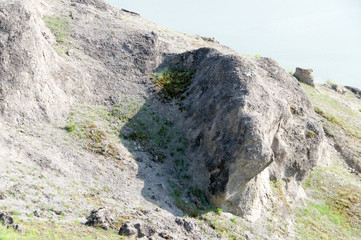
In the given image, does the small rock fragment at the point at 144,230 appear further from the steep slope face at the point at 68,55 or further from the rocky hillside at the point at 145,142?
the steep slope face at the point at 68,55

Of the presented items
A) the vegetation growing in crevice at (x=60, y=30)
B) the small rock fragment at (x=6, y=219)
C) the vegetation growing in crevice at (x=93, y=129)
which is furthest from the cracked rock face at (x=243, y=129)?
the small rock fragment at (x=6, y=219)

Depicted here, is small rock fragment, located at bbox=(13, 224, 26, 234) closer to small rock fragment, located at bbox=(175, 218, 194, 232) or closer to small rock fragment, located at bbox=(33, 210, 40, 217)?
small rock fragment, located at bbox=(33, 210, 40, 217)

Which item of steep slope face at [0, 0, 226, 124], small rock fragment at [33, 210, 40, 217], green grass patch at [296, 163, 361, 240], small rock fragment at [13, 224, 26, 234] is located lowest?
small rock fragment at [33, 210, 40, 217]

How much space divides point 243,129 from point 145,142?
9.93m

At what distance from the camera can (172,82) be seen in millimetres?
42969

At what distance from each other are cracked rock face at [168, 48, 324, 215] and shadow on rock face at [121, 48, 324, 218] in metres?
0.08

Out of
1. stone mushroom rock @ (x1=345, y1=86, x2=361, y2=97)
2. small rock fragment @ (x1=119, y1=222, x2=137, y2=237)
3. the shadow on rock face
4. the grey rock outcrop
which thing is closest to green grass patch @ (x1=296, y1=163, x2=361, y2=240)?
the shadow on rock face

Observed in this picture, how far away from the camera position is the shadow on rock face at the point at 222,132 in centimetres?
3102

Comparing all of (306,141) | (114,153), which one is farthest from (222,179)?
(306,141)

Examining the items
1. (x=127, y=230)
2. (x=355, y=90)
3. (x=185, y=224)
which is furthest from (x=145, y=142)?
(x=355, y=90)

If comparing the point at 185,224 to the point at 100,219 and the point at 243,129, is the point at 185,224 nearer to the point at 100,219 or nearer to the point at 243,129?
the point at 100,219

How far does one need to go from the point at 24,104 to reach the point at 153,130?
12802mm

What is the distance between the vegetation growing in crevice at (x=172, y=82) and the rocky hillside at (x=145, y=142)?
Answer: 0.70ft

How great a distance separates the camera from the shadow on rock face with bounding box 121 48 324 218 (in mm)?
31016
